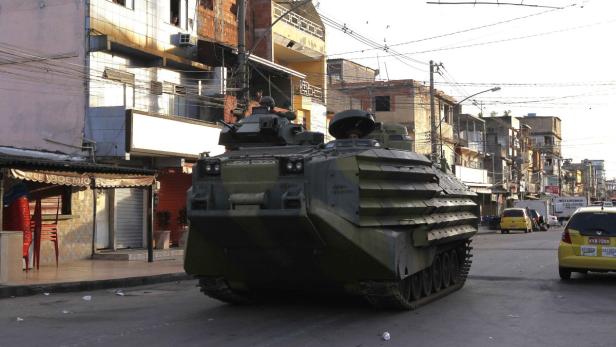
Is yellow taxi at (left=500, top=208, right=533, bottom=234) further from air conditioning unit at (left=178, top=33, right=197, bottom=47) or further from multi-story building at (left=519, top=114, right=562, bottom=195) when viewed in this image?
multi-story building at (left=519, top=114, right=562, bottom=195)

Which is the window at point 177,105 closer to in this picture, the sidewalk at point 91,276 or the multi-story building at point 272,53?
the multi-story building at point 272,53

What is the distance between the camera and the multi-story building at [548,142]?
97.0 m

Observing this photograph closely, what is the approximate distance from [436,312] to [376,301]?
3.07 feet

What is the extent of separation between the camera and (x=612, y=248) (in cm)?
1303

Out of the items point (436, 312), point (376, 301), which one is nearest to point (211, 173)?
point (376, 301)

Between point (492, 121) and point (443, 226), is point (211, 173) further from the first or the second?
point (492, 121)

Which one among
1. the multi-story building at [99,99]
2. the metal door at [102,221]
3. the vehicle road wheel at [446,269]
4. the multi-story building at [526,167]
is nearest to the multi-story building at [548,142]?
the multi-story building at [526,167]

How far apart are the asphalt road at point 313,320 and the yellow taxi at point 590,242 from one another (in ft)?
1.49

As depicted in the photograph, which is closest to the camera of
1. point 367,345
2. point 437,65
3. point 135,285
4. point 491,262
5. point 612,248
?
point 367,345

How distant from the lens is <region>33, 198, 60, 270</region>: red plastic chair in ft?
51.6

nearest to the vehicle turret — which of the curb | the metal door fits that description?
the curb

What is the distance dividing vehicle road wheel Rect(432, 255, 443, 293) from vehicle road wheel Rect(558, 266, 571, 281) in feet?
10.4

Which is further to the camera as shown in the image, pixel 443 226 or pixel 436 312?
pixel 443 226

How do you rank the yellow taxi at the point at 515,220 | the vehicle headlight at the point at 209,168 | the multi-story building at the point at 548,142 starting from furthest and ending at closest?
the multi-story building at the point at 548,142
the yellow taxi at the point at 515,220
the vehicle headlight at the point at 209,168
